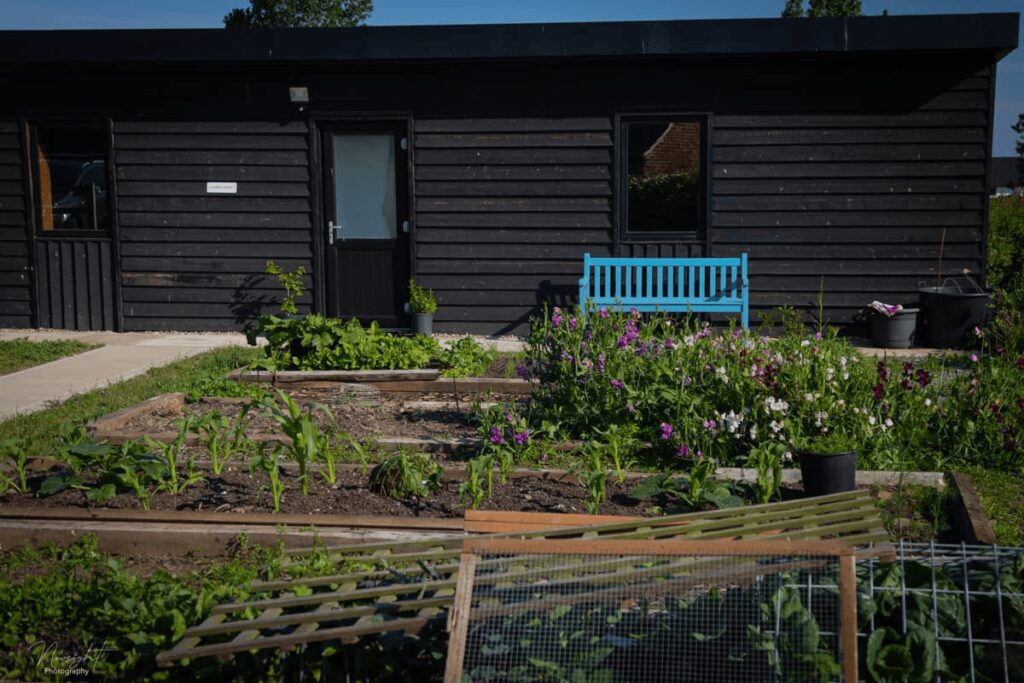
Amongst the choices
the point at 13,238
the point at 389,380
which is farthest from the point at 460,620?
the point at 13,238

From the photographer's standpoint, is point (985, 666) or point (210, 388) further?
point (210, 388)

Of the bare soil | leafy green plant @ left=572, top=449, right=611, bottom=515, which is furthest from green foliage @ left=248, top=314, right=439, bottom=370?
leafy green plant @ left=572, top=449, right=611, bottom=515

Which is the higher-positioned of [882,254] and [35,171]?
[35,171]

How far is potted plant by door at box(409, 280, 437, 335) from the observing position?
11047 mm

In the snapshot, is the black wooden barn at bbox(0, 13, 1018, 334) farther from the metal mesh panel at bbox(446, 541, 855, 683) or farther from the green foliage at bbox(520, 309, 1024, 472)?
the metal mesh panel at bbox(446, 541, 855, 683)

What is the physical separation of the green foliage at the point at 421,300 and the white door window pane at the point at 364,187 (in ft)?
2.43

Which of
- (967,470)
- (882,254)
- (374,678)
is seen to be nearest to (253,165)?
(882,254)

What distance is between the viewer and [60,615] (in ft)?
11.8

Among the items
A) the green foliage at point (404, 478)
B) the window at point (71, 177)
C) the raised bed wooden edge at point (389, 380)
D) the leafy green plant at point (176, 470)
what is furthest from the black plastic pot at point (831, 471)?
the window at point (71, 177)

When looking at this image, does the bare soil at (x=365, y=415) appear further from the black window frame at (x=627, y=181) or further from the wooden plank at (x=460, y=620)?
the black window frame at (x=627, y=181)

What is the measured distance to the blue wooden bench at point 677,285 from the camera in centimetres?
1054

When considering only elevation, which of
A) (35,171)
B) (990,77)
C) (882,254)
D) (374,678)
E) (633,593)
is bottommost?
(374,678)

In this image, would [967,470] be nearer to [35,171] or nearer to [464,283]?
[464,283]

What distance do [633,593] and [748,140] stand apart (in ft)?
29.5
